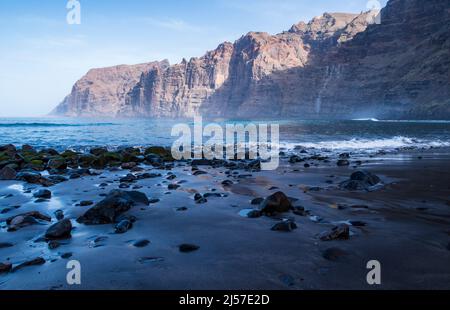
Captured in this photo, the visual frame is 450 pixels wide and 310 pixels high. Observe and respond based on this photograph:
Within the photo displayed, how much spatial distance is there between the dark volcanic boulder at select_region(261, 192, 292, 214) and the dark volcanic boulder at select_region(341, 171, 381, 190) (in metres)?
3.07

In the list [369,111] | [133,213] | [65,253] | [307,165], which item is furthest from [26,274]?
[369,111]

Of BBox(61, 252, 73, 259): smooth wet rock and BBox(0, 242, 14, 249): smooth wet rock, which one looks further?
BBox(0, 242, 14, 249): smooth wet rock

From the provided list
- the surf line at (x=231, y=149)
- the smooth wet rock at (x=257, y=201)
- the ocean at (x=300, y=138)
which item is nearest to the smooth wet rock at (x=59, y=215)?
the smooth wet rock at (x=257, y=201)

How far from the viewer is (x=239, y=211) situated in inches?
274

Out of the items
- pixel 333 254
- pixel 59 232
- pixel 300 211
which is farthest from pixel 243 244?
pixel 59 232

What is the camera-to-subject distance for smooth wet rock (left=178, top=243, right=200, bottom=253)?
4809mm

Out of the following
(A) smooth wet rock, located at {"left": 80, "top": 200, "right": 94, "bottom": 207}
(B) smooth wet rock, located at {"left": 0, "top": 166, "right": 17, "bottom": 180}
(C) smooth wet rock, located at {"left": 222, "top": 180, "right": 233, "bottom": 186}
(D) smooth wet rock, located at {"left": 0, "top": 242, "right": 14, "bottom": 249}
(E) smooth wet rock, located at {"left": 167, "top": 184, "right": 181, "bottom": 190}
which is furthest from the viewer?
(B) smooth wet rock, located at {"left": 0, "top": 166, "right": 17, "bottom": 180}

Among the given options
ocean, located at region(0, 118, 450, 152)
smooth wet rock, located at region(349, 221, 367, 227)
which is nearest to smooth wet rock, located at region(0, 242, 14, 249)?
smooth wet rock, located at region(349, 221, 367, 227)

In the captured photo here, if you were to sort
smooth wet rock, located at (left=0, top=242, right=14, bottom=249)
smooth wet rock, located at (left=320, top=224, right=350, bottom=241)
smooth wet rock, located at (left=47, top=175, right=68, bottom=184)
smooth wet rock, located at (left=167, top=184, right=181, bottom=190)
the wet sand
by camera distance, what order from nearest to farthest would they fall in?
1. the wet sand
2. smooth wet rock, located at (left=0, top=242, right=14, bottom=249)
3. smooth wet rock, located at (left=320, top=224, right=350, bottom=241)
4. smooth wet rock, located at (left=167, top=184, right=181, bottom=190)
5. smooth wet rock, located at (left=47, top=175, right=68, bottom=184)

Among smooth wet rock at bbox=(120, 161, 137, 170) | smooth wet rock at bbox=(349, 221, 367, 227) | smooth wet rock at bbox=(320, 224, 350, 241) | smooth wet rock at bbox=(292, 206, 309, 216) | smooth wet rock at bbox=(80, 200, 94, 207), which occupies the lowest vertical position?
smooth wet rock at bbox=(120, 161, 137, 170)

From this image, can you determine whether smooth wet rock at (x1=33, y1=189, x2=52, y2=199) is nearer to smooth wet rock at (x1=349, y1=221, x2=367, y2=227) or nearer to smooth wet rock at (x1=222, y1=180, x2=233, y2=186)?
smooth wet rock at (x1=222, y1=180, x2=233, y2=186)

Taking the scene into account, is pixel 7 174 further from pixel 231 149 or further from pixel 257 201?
pixel 231 149

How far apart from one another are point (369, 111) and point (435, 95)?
39.6 metres
